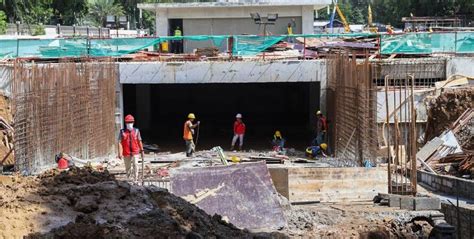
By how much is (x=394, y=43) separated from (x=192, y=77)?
632 cm

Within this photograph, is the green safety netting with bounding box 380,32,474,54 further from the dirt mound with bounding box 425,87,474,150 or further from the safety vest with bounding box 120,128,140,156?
the safety vest with bounding box 120,128,140,156

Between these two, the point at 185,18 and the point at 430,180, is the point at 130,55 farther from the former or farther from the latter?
the point at 430,180

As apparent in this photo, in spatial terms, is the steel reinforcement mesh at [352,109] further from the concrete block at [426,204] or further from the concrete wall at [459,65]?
the concrete block at [426,204]

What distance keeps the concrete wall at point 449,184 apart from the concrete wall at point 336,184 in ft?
4.89

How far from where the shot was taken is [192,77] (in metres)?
22.9

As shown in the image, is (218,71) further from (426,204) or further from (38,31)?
(38,31)

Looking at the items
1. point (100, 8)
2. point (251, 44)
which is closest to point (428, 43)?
point (251, 44)

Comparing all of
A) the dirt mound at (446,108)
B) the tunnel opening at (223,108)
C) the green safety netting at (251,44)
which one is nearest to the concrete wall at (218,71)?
the green safety netting at (251,44)

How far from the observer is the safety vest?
1356 cm

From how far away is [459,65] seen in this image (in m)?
22.6

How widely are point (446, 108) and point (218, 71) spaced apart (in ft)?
22.8

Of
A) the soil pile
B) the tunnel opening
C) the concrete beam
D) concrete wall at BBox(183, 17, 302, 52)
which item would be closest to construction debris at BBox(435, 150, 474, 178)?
the tunnel opening

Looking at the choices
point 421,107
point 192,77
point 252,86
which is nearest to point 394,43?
point 421,107

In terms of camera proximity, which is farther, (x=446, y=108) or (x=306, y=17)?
(x=306, y=17)
